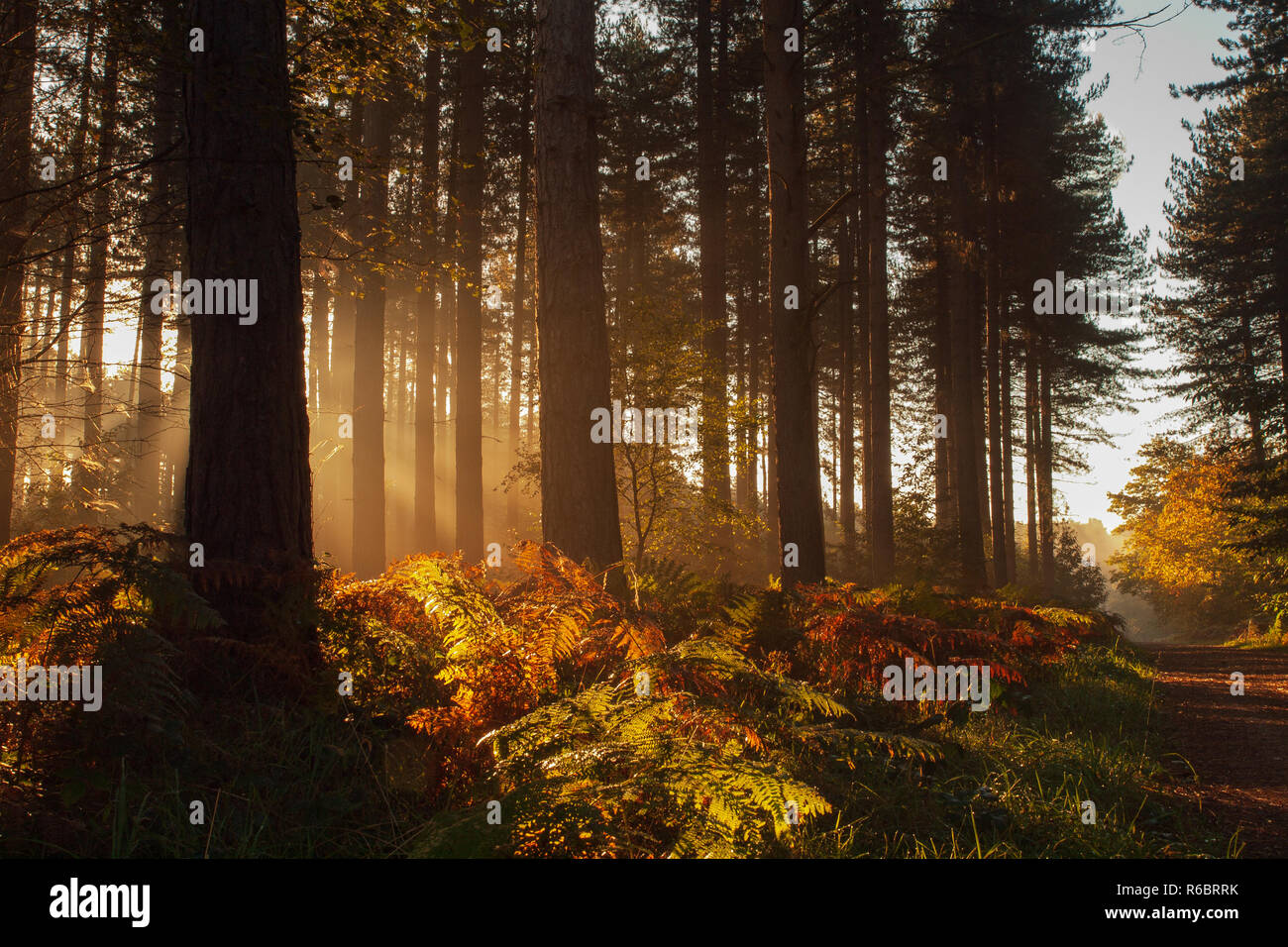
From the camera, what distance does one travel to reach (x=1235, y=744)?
18.3 feet

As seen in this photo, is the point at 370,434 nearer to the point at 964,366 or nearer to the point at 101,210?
the point at 101,210

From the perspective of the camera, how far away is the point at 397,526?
112 feet

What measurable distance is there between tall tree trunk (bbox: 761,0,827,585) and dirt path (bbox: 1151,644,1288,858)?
4.26 m

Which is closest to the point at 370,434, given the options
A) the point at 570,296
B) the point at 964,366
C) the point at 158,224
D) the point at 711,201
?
the point at 711,201

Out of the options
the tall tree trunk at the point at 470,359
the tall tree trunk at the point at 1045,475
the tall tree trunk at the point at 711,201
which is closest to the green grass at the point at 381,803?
the tall tree trunk at the point at 711,201

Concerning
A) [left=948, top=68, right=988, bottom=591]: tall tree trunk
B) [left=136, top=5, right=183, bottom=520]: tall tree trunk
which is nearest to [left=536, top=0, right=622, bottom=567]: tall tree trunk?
[left=136, top=5, right=183, bottom=520]: tall tree trunk

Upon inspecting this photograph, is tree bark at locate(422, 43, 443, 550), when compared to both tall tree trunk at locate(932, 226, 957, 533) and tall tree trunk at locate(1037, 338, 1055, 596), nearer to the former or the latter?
tall tree trunk at locate(932, 226, 957, 533)

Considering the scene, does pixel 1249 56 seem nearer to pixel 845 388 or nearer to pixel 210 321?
pixel 845 388

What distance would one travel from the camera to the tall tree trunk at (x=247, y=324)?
4270 mm

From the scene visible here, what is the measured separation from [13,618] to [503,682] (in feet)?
7.37

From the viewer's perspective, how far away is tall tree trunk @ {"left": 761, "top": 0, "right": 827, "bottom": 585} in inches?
404

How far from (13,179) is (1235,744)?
442 inches

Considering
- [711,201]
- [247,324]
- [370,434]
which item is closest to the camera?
[247,324]

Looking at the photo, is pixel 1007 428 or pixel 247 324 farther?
pixel 1007 428
